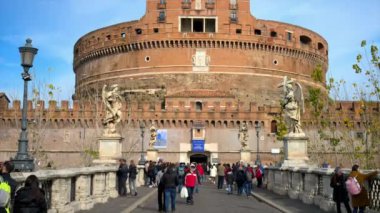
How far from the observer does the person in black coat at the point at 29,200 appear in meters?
4.90

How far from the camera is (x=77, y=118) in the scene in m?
41.4

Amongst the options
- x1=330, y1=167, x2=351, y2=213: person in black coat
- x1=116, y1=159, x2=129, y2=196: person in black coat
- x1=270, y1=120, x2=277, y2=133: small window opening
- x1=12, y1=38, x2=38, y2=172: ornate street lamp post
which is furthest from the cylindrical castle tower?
x1=330, y1=167, x2=351, y2=213: person in black coat

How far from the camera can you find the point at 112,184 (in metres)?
12.4

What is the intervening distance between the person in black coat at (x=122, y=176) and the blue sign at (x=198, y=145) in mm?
26598

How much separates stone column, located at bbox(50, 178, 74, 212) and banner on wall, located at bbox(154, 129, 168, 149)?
104 ft

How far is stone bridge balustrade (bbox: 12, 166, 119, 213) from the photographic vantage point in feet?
23.9

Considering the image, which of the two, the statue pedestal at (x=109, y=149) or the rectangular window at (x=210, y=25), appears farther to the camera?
the rectangular window at (x=210, y=25)

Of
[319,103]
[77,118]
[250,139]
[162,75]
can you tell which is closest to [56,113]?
[77,118]

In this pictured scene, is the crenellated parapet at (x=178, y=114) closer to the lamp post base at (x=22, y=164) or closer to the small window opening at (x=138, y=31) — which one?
the small window opening at (x=138, y=31)

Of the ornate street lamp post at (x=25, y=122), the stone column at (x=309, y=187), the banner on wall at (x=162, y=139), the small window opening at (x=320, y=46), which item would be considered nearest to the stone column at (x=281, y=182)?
the stone column at (x=309, y=187)

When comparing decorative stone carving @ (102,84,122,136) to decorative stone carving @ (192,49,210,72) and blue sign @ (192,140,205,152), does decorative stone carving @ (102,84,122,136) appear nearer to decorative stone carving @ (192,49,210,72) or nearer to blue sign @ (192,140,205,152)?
blue sign @ (192,140,205,152)

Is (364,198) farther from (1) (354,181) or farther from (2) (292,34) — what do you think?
(2) (292,34)

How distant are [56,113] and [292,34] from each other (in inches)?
986

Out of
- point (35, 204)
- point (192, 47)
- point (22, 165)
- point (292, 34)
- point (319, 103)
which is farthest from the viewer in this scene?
point (292, 34)
